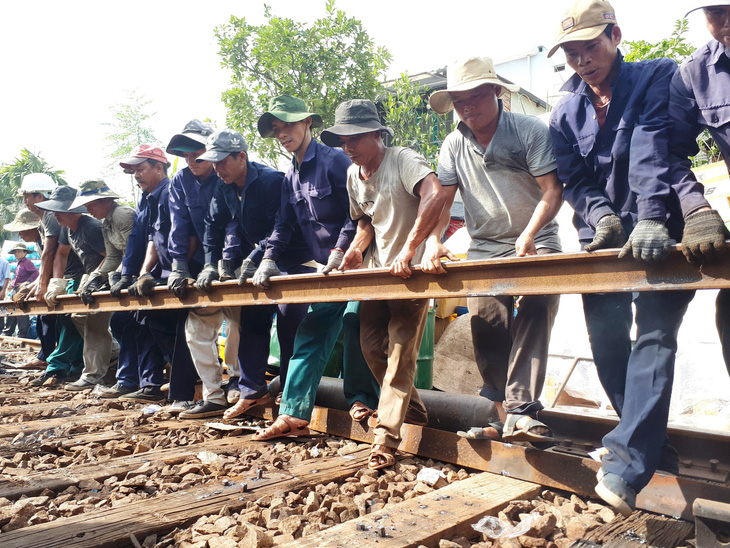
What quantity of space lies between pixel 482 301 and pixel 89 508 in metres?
2.11

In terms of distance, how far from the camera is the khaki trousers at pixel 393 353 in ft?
10.6

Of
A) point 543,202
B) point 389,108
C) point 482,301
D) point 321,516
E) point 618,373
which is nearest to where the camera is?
point 321,516

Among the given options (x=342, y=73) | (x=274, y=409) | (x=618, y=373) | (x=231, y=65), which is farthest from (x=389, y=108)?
(x=618, y=373)

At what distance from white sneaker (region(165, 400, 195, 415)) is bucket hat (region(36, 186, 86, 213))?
2794 millimetres

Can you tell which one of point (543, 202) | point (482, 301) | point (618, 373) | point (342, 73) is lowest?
point (618, 373)

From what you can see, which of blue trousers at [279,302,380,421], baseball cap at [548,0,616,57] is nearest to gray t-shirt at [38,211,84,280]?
blue trousers at [279,302,380,421]

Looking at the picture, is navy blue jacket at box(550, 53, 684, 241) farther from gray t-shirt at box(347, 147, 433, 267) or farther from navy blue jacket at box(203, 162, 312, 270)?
navy blue jacket at box(203, 162, 312, 270)

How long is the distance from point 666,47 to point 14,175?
2827 cm

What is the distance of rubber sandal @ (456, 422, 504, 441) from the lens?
303 cm

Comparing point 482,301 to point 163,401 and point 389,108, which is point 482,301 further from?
point 389,108

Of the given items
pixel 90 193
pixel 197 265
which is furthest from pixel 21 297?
pixel 197 265

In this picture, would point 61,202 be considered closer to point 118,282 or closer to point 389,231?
point 118,282

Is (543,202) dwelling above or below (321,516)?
above

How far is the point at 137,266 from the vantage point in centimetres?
583
